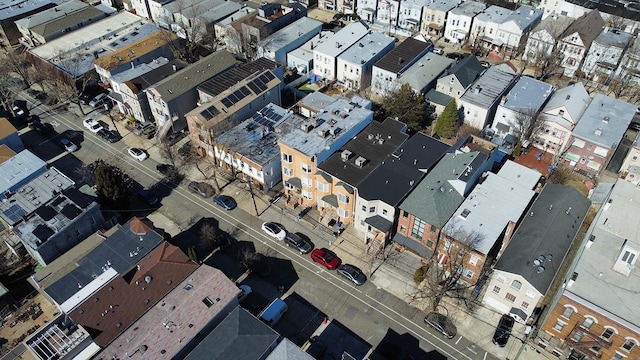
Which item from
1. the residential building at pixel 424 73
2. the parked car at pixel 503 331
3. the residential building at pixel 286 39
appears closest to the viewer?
the parked car at pixel 503 331

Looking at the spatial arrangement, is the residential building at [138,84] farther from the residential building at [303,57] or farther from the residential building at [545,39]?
the residential building at [545,39]

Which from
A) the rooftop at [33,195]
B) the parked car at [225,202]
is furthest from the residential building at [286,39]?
the rooftop at [33,195]

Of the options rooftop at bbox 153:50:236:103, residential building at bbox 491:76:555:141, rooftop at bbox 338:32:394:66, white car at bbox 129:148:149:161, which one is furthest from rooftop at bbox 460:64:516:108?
white car at bbox 129:148:149:161

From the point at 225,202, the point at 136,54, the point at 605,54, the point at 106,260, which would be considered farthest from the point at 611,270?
the point at 136,54

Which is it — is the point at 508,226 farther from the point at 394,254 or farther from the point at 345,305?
the point at 345,305

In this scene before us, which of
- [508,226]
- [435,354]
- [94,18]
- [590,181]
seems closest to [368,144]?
[508,226]

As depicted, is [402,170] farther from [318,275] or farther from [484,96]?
[484,96]

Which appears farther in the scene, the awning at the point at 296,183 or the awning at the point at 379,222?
the awning at the point at 296,183
